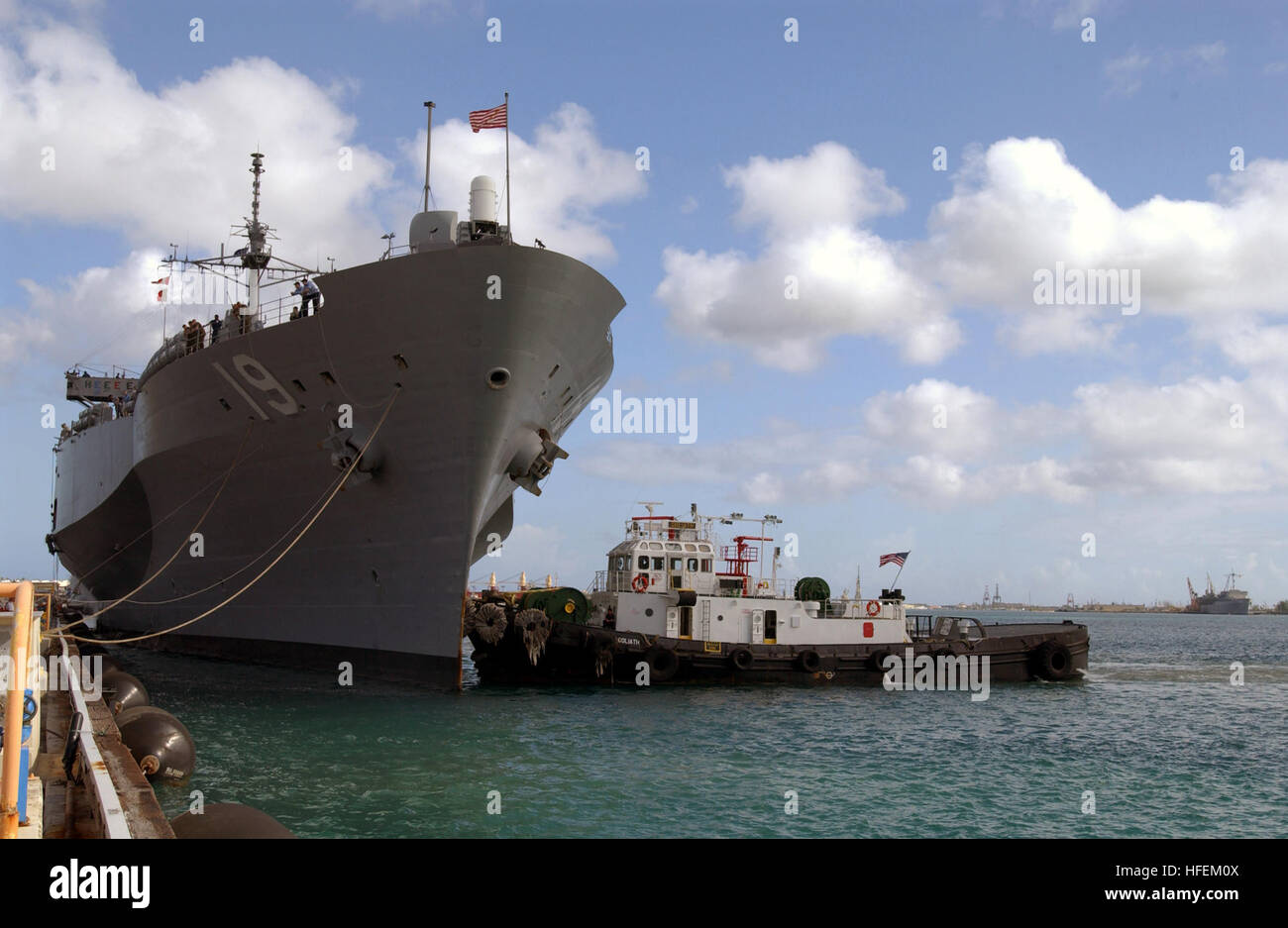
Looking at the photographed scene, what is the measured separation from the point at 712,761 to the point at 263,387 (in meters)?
13.0

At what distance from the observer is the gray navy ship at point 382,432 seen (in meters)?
18.8

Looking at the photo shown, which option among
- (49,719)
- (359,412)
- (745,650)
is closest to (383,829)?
(49,719)

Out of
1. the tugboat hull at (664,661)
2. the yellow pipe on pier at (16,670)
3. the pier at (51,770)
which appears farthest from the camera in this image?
the tugboat hull at (664,661)

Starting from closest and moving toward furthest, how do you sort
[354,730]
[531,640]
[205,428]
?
[354,730] → [205,428] → [531,640]

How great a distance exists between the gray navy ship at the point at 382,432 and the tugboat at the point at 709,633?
339cm

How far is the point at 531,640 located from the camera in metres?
24.9

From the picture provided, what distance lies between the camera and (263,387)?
20.9 meters

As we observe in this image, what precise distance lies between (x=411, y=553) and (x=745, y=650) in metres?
10.7

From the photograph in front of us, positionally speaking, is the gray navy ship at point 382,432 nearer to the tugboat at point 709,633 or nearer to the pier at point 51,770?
the tugboat at point 709,633

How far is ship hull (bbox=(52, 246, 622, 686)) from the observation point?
739 inches

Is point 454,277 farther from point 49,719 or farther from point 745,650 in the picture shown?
point 745,650

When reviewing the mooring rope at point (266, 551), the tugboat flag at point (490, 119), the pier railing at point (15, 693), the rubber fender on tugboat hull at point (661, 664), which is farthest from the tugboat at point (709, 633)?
the pier railing at point (15, 693)

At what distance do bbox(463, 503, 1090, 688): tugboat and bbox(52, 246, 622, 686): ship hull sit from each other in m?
3.75
